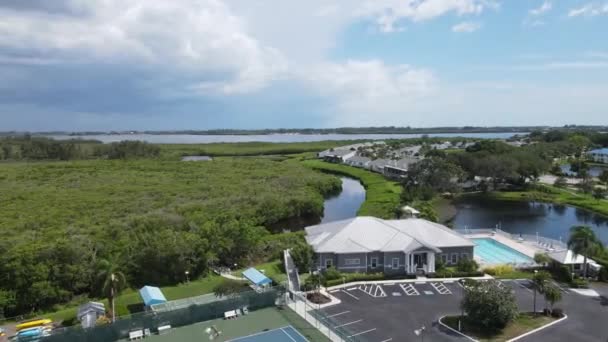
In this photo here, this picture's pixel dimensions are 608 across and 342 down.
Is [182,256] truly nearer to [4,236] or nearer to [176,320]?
[176,320]

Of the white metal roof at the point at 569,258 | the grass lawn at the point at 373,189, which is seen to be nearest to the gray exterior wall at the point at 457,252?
the white metal roof at the point at 569,258

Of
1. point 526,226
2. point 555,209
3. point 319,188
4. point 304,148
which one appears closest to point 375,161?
point 319,188

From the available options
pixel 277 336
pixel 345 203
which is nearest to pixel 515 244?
pixel 277 336

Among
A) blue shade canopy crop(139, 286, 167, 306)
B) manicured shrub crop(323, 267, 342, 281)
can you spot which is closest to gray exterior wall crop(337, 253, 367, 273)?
manicured shrub crop(323, 267, 342, 281)

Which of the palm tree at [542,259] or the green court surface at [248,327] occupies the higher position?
the palm tree at [542,259]

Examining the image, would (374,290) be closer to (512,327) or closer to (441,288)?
(441,288)

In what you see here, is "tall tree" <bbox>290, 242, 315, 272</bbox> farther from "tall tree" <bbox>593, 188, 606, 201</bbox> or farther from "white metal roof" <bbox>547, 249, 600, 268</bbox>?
"tall tree" <bbox>593, 188, 606, 201</bbox>

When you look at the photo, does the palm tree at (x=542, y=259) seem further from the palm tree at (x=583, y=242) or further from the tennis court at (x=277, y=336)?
the tennis court at (x=277, y=336)
